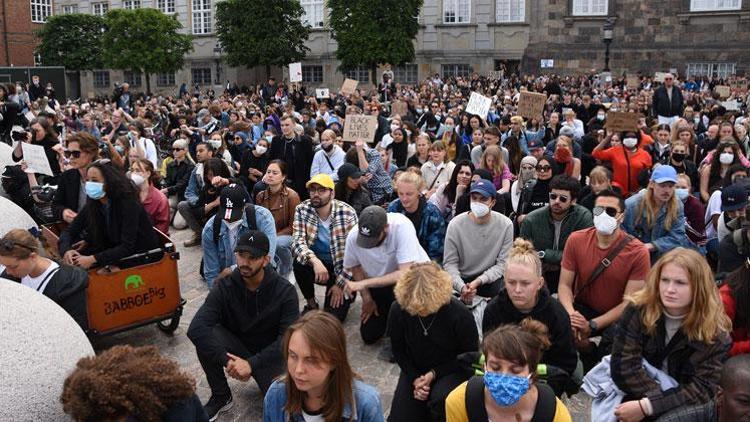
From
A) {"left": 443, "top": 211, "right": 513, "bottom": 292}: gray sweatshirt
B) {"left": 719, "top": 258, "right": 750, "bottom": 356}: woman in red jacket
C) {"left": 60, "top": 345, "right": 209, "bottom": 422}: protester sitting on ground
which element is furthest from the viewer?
{"left": 443, "top": 211, "right": 513, "bottom": 292}: gray sweatshirt

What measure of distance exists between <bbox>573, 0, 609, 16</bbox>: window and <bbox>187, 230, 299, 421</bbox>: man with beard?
35540 mm

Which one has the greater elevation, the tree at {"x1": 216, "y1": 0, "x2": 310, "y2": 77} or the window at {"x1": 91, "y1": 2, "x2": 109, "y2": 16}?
the window at {"x1": 91, "y1": 2, "x2": 109, "y2": 16}

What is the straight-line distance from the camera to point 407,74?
143ft

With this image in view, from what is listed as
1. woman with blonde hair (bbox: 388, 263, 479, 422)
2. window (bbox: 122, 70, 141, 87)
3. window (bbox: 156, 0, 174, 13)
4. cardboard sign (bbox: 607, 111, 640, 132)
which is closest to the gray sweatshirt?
woman with blonde hair (bbox: 388, 263, 479, 422)

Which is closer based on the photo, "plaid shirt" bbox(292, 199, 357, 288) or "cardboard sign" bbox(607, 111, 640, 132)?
"plaid shirt" bbox(292, 199, 357, 288)

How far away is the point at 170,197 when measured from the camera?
1270cm

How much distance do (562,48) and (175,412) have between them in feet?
122

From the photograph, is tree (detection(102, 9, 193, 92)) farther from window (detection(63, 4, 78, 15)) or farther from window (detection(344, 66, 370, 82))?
window (detection(63, 4, 78, 15))

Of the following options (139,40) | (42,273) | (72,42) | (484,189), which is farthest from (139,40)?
(484,189)

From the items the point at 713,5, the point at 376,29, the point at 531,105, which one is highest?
the point at 713,5

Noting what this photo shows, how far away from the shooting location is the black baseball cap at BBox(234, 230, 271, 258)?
5.49 metres

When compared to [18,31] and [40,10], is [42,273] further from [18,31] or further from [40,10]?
[40,10]

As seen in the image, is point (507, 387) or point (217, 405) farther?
point (217, 405)

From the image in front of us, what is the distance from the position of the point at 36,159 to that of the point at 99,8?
49.5 meters
